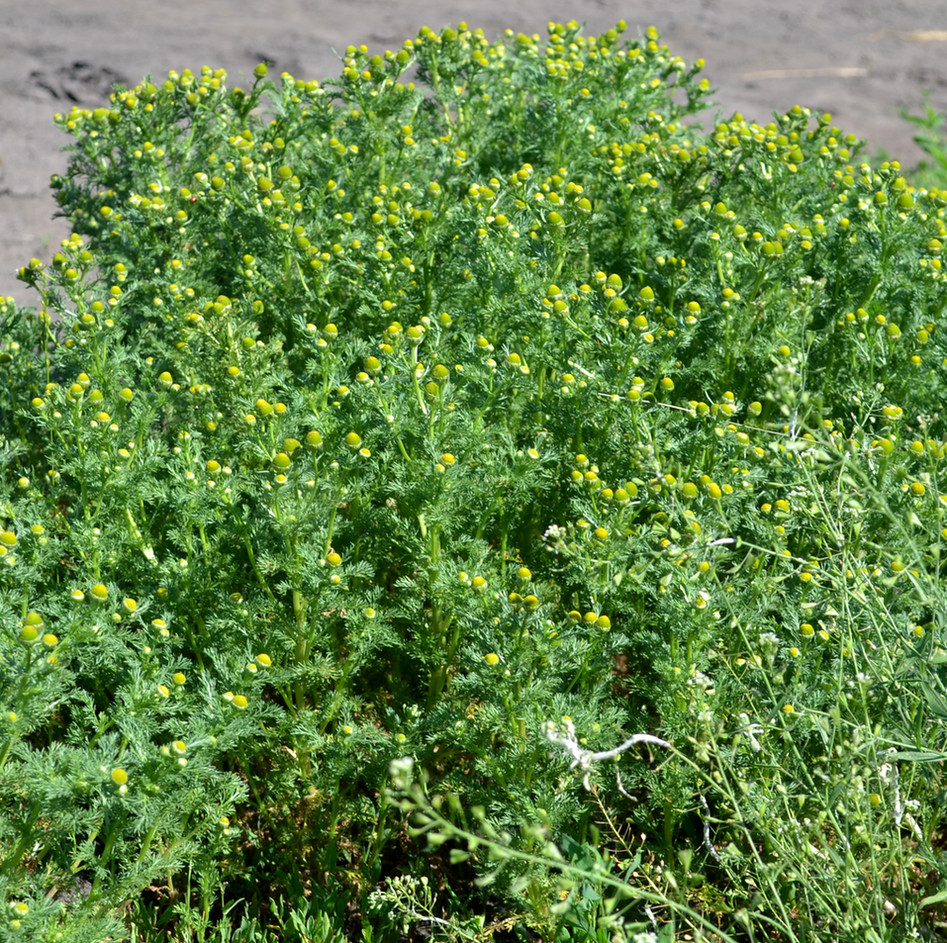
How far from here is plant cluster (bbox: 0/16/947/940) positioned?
2.68 metres

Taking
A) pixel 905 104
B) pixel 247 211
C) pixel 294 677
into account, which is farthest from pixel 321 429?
pixel 905 104

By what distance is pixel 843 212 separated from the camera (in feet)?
14.0

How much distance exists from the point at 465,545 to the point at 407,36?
7.21 m

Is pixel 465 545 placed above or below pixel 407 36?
below

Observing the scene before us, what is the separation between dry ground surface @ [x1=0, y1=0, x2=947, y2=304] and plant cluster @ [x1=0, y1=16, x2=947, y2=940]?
355 centimetres

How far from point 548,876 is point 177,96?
342 centimetres

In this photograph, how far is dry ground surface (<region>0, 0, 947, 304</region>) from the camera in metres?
7.86

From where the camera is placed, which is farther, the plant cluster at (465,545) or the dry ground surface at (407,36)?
the dry ground surface at (407,36)

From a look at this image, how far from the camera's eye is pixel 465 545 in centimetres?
321

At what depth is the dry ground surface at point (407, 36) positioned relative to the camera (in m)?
7.86

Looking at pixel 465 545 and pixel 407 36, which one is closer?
pixel 465 545

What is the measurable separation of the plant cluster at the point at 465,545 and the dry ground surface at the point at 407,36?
355 cm

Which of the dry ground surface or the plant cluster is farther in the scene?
the dry ground surface

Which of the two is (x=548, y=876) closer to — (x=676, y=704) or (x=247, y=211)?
(x=676, y=704)
